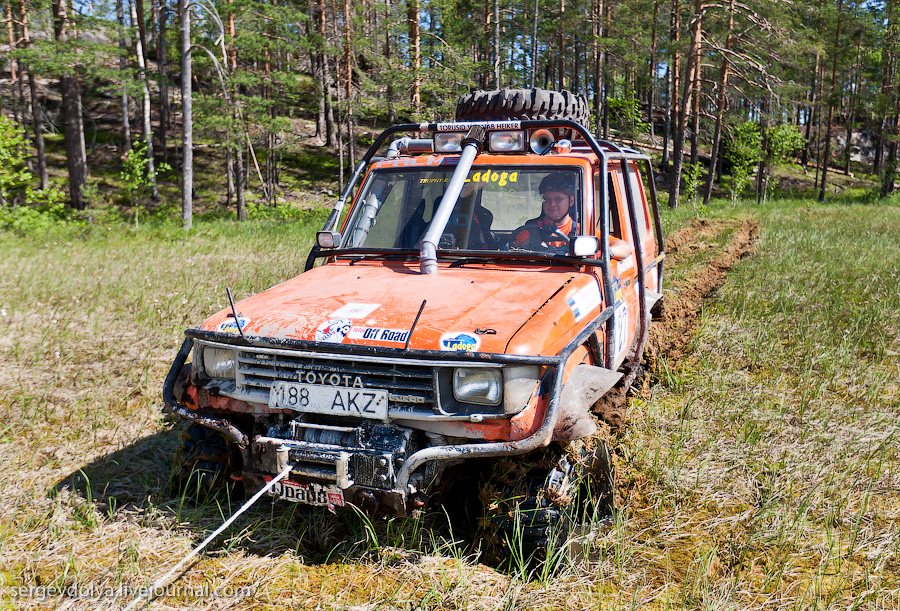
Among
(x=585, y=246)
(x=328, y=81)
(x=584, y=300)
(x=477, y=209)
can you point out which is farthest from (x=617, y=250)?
(x=328, y=81)

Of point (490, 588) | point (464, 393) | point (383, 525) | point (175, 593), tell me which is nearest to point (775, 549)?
point (490, 588)

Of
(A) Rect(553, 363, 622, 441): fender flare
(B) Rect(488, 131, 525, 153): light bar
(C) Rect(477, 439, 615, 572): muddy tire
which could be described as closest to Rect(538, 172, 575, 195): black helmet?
(B) Rect(488, 131, 525, 153): light bar

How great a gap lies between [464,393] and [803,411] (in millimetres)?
3201

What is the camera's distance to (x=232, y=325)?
11.6 feet

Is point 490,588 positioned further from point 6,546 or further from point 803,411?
point 803,411

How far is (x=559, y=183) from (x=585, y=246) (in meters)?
0.71

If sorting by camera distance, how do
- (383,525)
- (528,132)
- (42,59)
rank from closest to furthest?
(383,525) < (528,132) < (42,59)

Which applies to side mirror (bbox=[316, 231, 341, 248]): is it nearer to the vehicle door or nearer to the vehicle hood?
the vehicle hood

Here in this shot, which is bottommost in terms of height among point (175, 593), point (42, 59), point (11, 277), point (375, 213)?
point (175, 593)

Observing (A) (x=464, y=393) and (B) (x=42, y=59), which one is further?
(B) (x=42, y=59)

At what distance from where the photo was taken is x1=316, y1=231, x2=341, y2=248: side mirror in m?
4.67

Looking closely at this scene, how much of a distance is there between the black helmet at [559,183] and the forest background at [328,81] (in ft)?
41.1

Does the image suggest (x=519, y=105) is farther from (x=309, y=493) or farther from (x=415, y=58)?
(x=415, y=58)

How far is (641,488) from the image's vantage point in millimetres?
3945
